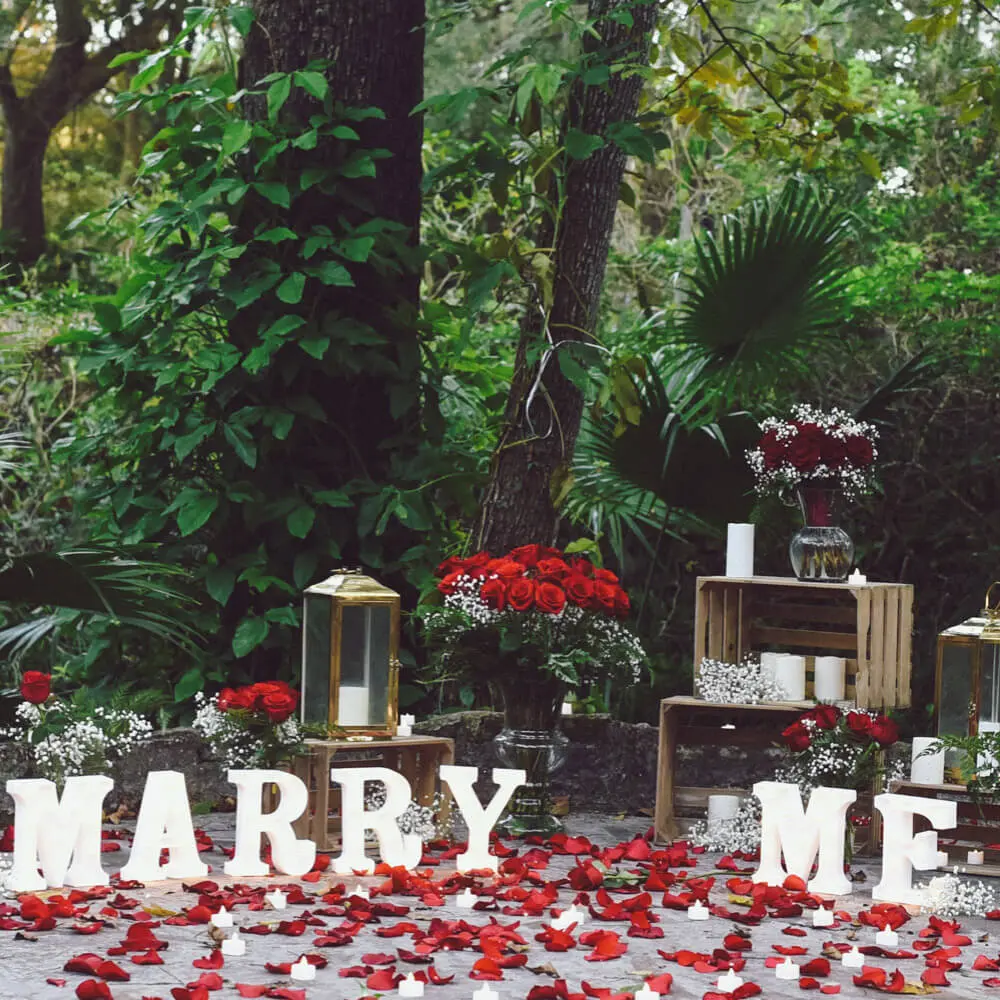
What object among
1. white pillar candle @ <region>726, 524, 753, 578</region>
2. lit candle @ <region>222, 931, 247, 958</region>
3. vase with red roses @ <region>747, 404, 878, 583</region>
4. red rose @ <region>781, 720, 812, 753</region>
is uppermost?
vase with red roses @ <region>747, 404, 878, 583</region>

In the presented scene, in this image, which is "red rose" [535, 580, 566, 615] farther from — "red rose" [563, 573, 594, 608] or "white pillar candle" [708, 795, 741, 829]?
"white pillar candle" [708, 795, 741, 829]

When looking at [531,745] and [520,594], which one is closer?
[520,594]

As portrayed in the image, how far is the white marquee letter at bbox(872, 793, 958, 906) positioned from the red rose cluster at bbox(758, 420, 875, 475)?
121 centimetres

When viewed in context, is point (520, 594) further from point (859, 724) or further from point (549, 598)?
point (859, 724)

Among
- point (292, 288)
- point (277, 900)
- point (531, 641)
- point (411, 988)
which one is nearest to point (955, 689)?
point (531, 641)

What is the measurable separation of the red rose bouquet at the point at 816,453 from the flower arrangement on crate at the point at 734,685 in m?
0.63

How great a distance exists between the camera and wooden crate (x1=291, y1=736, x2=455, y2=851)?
432 cm

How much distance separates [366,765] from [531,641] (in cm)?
70

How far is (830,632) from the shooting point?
504 cm

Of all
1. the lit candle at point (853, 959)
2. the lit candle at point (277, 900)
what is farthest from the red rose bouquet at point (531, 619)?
the lit candle at point (853, 959)

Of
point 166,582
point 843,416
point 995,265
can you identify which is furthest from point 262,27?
→ point 995,265

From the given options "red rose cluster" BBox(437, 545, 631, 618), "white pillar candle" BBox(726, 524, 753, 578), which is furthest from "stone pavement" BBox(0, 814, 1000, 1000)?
"white pillar candle" BBox(726, 524, 753, 578)

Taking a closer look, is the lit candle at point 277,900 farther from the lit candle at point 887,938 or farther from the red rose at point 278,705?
the lit candle at point 887,938

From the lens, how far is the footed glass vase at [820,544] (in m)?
4.78
